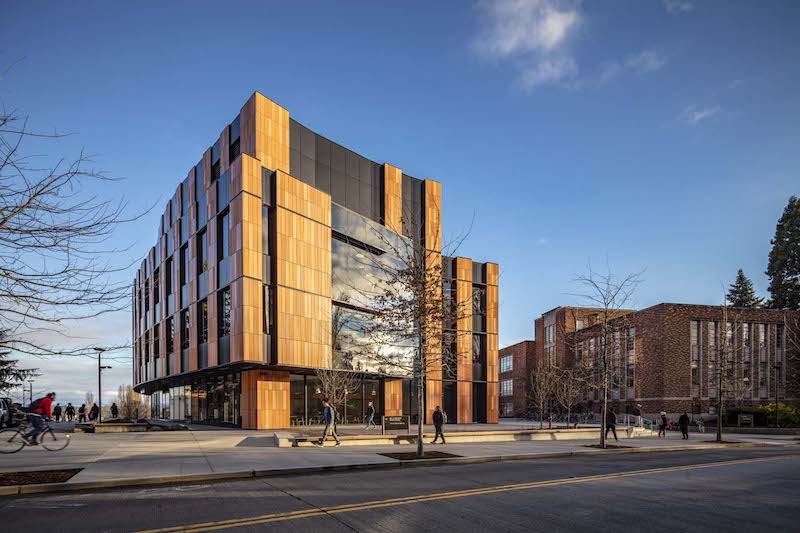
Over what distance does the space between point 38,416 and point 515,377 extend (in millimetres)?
72015

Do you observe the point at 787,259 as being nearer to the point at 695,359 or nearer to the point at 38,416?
the point at 695,359

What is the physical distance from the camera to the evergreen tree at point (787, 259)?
69.6 m

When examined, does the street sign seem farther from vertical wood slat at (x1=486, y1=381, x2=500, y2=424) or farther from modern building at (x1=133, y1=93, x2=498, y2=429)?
vertical wood slat at (x1=486, y1=381, x2=500, y2=424)

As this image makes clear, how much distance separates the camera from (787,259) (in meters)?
70.8

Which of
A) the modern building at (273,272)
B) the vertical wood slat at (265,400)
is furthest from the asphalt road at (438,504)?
the vertical wood slat at (265,400)

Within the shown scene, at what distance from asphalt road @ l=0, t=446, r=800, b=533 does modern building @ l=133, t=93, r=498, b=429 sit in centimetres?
1563

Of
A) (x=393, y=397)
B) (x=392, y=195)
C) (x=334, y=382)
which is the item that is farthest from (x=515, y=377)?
(x=334, y=382)

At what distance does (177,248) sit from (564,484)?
37918 mm

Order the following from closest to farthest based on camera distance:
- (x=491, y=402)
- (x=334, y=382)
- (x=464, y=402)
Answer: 1. (x=334, y=382)
2. (x=464, y=402)
3. (x=491, y=402)

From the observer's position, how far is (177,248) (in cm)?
4388

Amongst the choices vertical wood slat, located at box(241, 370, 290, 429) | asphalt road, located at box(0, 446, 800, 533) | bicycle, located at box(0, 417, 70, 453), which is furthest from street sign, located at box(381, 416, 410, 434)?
asphalt road, located at box(0, 446, 800, 533)

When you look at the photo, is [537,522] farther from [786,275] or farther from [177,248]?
[786,275]

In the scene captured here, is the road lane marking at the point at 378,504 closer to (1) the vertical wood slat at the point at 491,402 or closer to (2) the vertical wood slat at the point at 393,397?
(2) the vertical wood slat at the point at 393,397

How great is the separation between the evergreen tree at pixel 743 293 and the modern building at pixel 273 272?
186 ft
